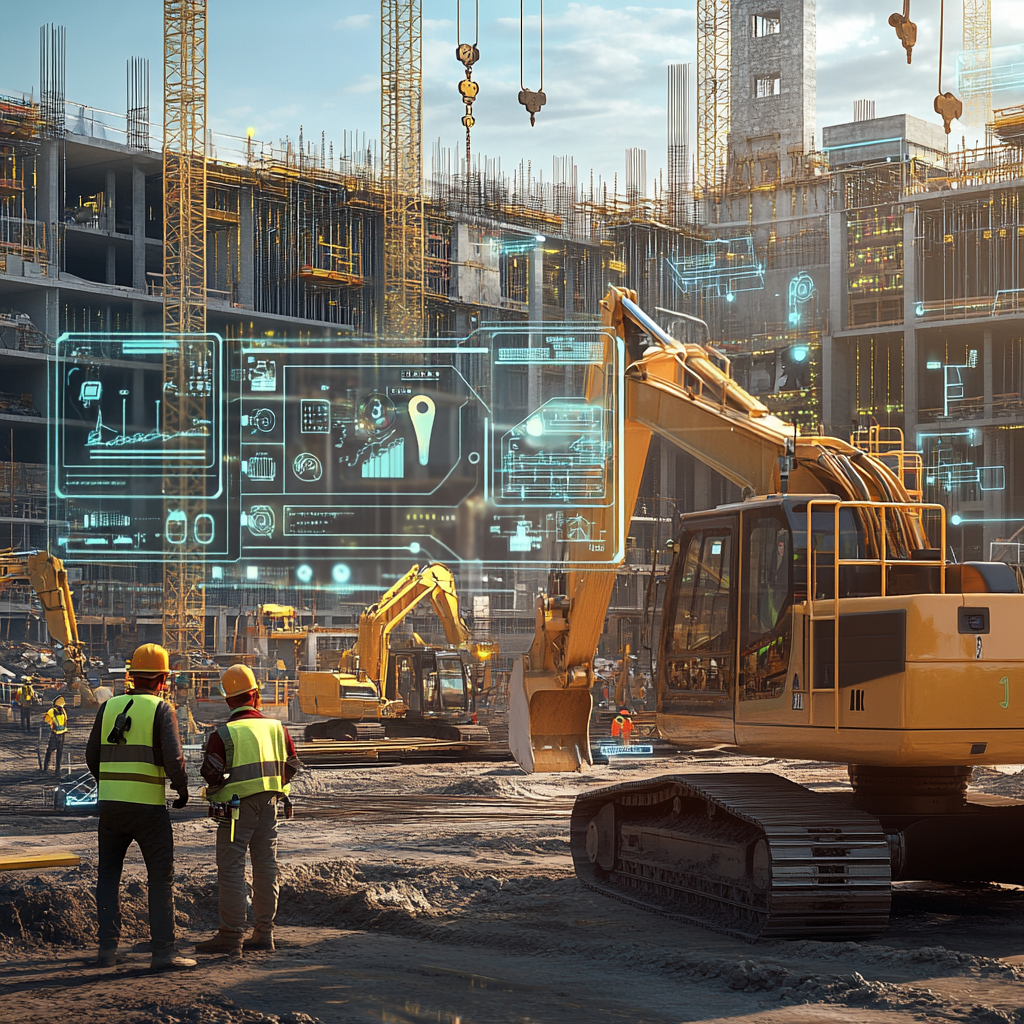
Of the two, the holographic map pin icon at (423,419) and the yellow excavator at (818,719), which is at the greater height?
the holographic map pin icon at (423,419)

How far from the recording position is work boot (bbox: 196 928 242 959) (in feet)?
28.3

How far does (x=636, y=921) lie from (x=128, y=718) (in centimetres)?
398

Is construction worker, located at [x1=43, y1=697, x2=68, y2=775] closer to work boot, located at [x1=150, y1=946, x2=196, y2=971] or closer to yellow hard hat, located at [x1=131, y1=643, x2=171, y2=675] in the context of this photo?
yellow hard hat, located at [x1=131, y1=643, x2=171, y2=675]

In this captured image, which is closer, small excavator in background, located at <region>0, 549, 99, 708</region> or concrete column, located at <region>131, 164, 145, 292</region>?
small excavator in background, located at <region>0, 549, 99, 708</region>

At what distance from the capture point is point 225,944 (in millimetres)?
8641

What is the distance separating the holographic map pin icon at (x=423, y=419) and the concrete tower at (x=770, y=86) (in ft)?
122

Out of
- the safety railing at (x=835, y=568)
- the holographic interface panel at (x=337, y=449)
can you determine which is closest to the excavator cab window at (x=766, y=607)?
the safety railing at (x=835, y=568)

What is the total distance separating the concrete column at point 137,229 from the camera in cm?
7050

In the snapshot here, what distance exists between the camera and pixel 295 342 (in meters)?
71.6

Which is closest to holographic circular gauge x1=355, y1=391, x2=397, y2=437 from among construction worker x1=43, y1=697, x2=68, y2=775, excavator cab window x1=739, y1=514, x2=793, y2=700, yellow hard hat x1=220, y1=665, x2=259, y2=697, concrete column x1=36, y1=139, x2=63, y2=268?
concrete column x1=36, y1=139, x2=63, y2=268

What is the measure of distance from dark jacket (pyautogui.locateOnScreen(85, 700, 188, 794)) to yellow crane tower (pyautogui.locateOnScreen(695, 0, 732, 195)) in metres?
82.7

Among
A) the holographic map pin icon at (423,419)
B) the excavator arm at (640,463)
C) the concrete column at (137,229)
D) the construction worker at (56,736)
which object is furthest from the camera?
the concrete column at (137,229)

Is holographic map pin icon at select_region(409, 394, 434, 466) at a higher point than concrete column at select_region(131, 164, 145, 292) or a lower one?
lower

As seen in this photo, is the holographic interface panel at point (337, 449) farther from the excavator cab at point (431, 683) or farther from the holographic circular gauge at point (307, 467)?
the excavator cab at point (431, 683)
